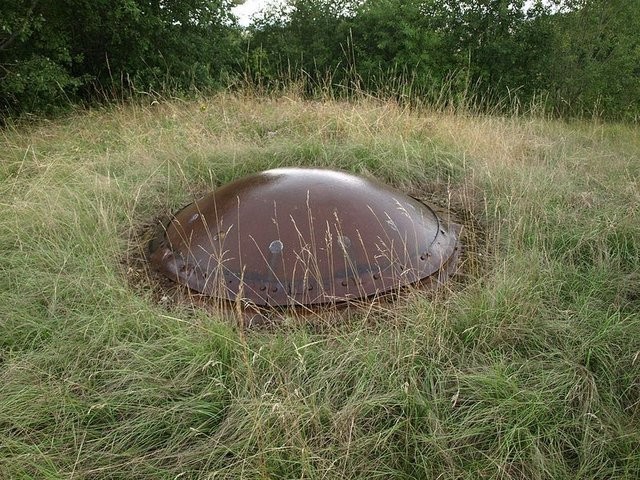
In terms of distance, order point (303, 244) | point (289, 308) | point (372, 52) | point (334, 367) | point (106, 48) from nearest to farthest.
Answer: point (334, 367), point (289, 308), point (303, 244), point (106, 48), point (372, 52)

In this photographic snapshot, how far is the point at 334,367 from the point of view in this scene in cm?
199

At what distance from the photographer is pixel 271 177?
8.99 ft

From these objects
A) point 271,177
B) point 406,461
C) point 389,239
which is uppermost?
point 271,177

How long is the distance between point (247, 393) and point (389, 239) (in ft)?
3.32

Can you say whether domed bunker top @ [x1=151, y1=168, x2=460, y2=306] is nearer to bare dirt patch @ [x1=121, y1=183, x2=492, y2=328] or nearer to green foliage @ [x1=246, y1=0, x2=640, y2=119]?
bare dirt patch @ [x1=121, y1=183, x2=492, y2=328]

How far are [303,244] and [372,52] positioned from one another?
1286cm

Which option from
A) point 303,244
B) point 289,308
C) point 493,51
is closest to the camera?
point 289,308

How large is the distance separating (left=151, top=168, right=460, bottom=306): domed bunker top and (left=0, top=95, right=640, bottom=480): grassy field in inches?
5.4

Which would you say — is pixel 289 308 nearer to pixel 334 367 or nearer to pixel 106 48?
pixel 334 367

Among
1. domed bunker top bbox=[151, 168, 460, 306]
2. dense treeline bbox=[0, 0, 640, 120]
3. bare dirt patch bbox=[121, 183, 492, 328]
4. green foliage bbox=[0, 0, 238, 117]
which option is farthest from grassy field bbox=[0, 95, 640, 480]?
green foliage bbox=[0, 0, 238, 117]

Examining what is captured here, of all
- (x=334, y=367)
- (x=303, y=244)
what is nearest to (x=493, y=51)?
(x=303, y=244)

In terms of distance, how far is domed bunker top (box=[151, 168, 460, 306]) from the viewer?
225 cm

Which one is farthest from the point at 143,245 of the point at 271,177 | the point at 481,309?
the point at 481,309

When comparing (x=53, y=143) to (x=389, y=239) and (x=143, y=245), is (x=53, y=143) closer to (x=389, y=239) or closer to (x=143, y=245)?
(x=143, y=245)
